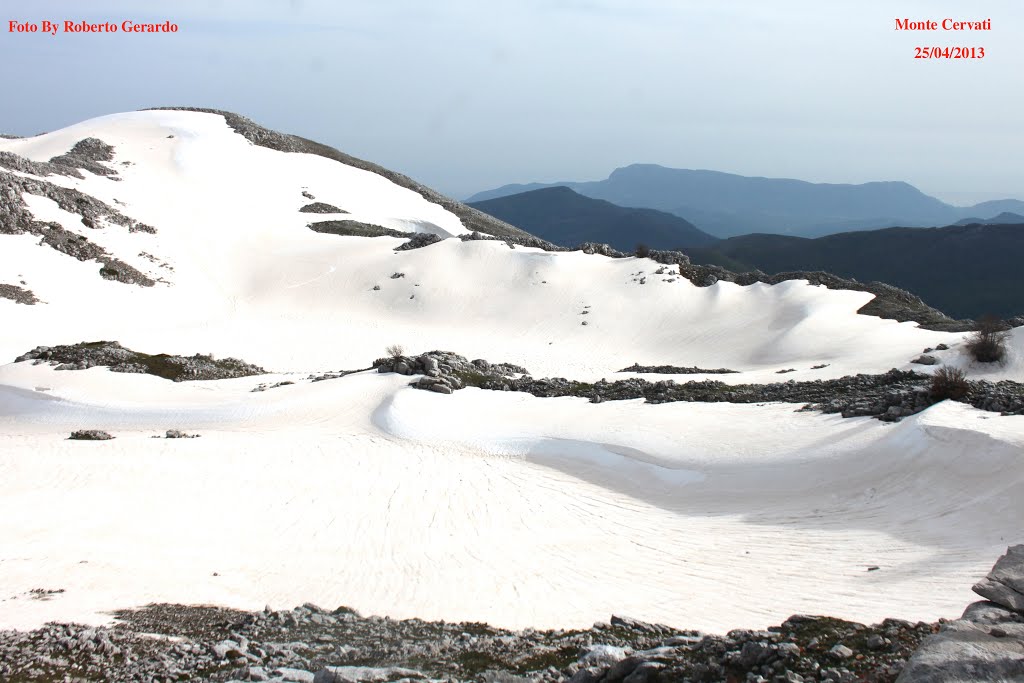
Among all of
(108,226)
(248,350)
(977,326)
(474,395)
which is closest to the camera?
(474,395)

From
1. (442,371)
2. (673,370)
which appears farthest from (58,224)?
(673,370)

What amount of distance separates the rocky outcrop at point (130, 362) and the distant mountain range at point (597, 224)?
5513 inches

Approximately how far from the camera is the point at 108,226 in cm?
3781

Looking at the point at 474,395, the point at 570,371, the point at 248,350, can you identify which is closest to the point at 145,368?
the point at 248,350

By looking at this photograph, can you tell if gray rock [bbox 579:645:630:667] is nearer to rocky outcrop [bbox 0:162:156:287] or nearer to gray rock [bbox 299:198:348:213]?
rocky outcrop [bbox 0:162:156:287]

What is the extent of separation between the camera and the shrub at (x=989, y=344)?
19609mm

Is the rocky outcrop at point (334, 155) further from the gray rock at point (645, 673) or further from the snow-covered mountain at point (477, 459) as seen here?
the gray rock at point (645, 673)

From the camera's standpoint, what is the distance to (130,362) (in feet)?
80.6

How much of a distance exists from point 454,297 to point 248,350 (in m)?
9.76

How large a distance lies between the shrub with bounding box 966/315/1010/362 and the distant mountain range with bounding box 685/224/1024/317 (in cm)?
7388

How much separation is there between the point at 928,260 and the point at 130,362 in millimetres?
102002

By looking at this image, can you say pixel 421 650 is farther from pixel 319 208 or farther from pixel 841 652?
pixel 319 208

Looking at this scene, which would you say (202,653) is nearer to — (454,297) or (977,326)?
(977,326)

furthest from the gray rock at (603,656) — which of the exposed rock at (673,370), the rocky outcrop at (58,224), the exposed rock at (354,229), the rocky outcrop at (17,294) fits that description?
the exposed rock at (354,229)
